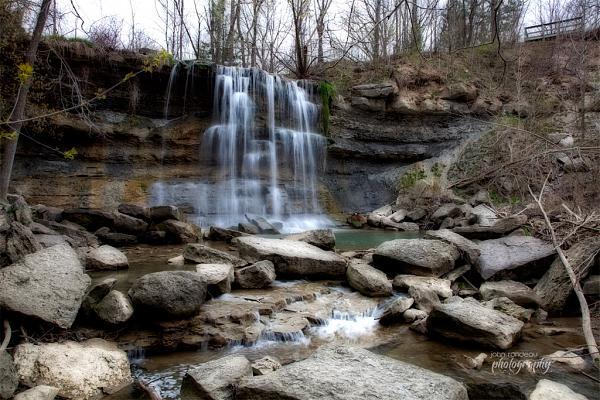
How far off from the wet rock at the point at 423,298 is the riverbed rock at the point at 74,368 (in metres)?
3.26

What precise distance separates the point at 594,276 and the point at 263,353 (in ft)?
13.4

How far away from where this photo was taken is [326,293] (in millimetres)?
5574

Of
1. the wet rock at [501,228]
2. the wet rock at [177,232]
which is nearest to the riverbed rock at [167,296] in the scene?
the wet rock at [177,232]

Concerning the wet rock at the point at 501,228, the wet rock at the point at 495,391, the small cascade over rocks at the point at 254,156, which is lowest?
the wet rock at the point at 495,391

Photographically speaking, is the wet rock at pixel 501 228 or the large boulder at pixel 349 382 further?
the wet rock at pixel 501 228

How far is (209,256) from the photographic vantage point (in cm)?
637

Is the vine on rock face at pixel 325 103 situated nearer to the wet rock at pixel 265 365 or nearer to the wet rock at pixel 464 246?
the wet rock at pixel 464 246

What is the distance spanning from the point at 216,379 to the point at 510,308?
365 cm

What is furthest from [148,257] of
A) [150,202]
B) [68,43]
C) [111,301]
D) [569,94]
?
[569,94]

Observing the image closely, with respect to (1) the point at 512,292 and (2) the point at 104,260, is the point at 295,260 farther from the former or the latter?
(1) the point at 512,292

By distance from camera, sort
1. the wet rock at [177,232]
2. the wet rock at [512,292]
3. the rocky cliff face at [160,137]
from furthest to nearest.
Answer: the rocky cliff face at [160,137] → the wet rock at [177,232] → the wet rock at [512,292]

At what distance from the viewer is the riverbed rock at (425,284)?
5484 millimetres

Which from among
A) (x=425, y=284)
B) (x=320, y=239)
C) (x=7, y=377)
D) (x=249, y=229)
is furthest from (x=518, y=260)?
(x=249, y=229)

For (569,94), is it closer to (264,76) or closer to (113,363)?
(264,76)
